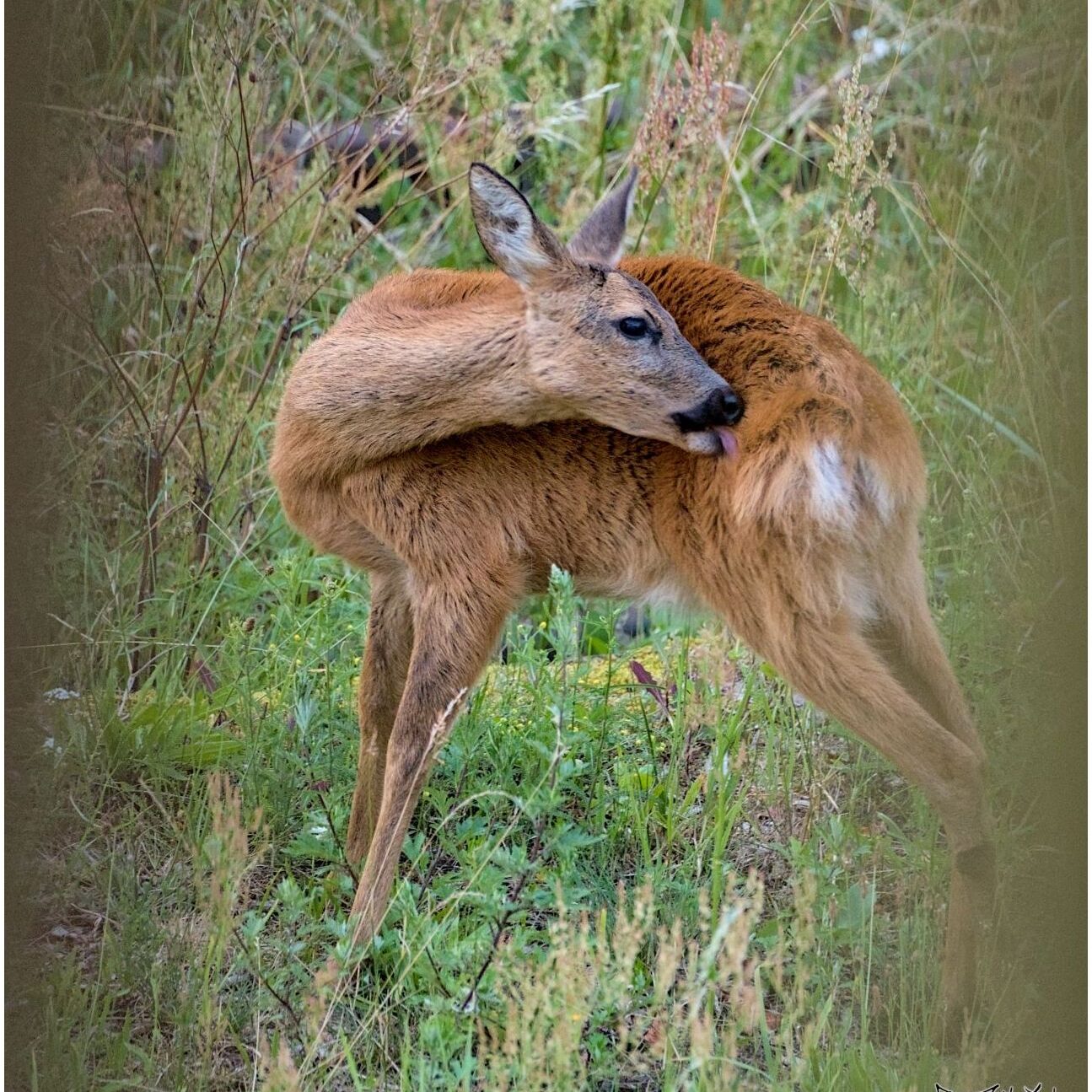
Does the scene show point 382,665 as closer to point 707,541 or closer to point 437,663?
point 437,663

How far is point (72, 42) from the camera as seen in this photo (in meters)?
2.37

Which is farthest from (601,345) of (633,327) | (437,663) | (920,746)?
(920,746)

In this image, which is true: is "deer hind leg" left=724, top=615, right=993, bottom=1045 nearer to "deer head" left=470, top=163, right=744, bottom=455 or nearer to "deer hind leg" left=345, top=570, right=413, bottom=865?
"deer head" left=470, top=163, right=744, bottom=455

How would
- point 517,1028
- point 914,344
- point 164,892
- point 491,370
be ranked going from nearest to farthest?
point 517,1028 < point 164,892 < point 914,344 < point 491,370

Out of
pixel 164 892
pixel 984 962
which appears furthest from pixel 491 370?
pixel 984 962

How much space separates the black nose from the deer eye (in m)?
0.19

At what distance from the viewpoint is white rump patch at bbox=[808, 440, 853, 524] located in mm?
2586

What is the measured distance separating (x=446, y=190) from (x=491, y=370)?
1.19 m

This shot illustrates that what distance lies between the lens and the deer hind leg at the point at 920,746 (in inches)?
91.9

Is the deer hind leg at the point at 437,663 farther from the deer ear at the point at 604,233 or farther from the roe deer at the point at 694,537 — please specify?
the deer ear at the point at 604,233

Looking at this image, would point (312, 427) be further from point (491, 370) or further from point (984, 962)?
point (984, 962)

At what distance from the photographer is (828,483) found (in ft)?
8.48

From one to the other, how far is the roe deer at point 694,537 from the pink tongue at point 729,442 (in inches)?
1.0

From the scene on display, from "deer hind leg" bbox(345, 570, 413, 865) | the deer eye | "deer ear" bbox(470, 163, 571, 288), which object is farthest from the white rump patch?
"deer hind leg" bbox(345, 570, 413, 865)
